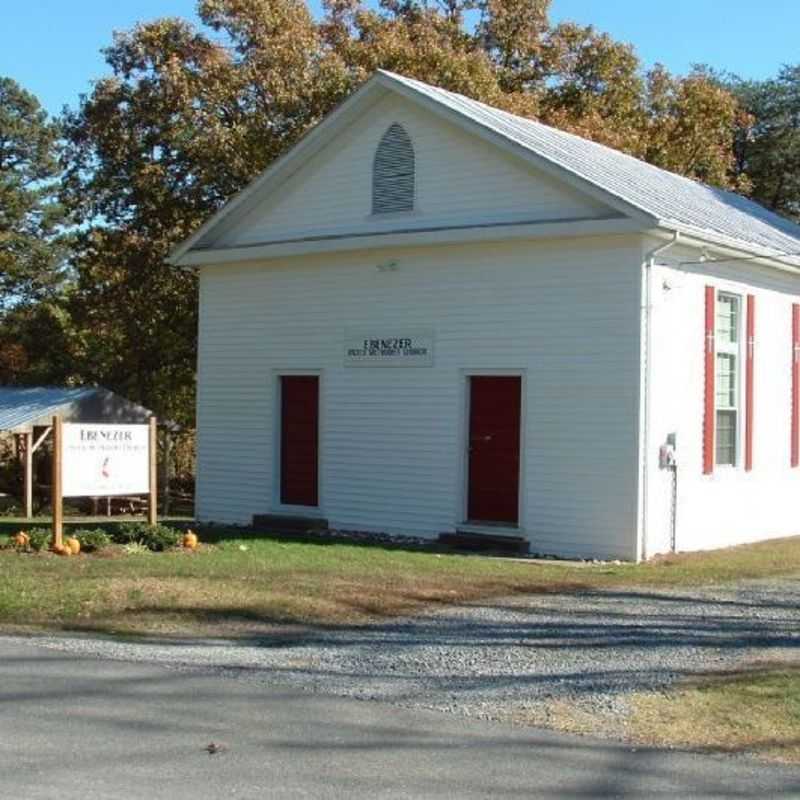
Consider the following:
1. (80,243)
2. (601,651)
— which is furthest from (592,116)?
(601,651)

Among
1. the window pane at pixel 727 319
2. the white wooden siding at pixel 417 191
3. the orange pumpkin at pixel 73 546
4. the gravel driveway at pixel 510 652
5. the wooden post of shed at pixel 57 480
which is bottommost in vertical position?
the gravel driveway at pixel 510 652

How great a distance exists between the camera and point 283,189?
18.9m

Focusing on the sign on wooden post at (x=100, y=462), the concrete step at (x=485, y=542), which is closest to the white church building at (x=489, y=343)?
the concrete step at (x=485, y=542)

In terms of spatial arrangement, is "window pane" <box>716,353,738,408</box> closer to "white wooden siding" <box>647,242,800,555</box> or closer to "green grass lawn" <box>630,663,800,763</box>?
"white wooden siding" <box>647,242,800,555</box>

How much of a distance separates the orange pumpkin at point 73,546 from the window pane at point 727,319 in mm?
8807

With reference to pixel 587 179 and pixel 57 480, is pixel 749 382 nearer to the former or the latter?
pixel 587 179

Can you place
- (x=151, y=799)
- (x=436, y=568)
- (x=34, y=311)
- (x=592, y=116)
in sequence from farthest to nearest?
(x=34, y=311)
(x=592, y=116)
(x=436, y=568)
(x=151, y=799)

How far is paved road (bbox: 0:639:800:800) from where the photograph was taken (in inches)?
233

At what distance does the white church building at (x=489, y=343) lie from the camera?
15594mm

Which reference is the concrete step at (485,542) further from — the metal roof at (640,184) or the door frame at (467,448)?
the metal roof at (640,184)

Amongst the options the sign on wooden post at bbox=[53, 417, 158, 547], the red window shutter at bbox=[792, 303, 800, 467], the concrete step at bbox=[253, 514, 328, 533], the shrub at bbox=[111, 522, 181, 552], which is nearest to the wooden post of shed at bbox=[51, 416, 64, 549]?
the sign on wooden post at bbox=[53, 417, 158, 547]

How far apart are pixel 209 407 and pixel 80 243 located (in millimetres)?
11038

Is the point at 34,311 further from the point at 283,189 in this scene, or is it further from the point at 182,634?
the point at 182,634

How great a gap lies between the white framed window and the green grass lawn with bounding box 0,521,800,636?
60.6 inches
